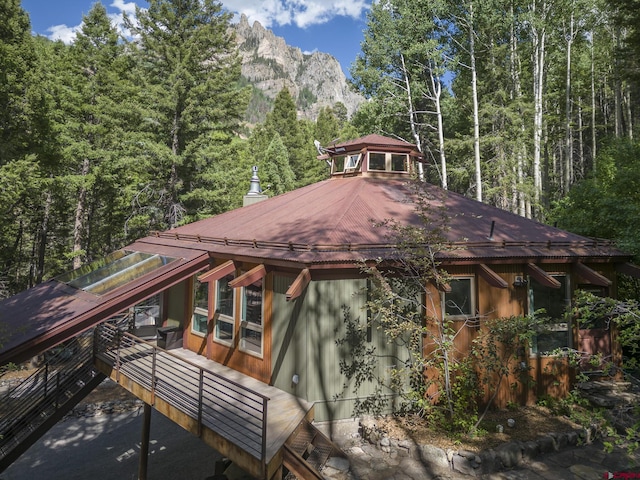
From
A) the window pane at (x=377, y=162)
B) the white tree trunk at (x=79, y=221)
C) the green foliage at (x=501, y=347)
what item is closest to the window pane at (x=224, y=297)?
the green foliage at (x=501, y=347)

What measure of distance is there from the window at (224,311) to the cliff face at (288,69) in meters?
163

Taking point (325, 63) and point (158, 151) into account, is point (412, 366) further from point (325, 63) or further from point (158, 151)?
point (325, 63)

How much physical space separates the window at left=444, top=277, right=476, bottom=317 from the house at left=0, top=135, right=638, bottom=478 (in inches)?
0.9

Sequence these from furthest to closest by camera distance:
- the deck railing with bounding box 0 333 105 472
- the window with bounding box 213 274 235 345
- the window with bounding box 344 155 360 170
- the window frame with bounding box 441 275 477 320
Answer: the window with bounding box 344 155 360 170 < the window with bounding box 213 274 235 345 < the deck railing with bounding box 0 333 105 472 < the window frame with bounding box 441 275 477 320

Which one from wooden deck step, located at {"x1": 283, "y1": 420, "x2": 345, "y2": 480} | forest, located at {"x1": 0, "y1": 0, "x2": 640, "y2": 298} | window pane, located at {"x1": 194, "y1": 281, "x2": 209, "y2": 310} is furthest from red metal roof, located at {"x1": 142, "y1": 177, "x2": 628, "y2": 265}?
forest, located at {"x1": 0, "y1": 0, "x2": 640, "y2": 298}

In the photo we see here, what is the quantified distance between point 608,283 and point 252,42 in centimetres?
20693

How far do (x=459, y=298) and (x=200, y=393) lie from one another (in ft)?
16.7

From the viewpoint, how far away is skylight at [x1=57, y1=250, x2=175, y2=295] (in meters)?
7.95

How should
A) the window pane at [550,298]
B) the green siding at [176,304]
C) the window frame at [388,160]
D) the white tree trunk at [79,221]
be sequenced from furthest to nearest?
the white tree trunk at [79,221] < the window frame at [388,160] < the green siding at [176,304] < the window pane at [550,298]

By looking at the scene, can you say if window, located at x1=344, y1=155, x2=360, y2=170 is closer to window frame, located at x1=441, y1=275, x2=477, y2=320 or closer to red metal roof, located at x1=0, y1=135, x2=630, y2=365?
red metal roof, located at x1=0, y1=135, x2=630, y2=365

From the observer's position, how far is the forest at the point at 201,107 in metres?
14.2

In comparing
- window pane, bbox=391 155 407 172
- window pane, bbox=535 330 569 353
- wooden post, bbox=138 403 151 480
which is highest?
window pane, bbox=391 155 407 172

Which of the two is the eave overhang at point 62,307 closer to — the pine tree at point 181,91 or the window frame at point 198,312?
the window frame at point 198,312

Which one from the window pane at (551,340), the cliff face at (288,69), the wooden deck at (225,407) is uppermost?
the cliff face at (288,69)
